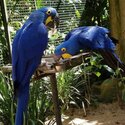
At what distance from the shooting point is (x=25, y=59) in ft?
5.22

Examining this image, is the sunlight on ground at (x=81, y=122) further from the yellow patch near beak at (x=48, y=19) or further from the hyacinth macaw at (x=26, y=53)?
the yellow patch near beak at (x=48, y=19)

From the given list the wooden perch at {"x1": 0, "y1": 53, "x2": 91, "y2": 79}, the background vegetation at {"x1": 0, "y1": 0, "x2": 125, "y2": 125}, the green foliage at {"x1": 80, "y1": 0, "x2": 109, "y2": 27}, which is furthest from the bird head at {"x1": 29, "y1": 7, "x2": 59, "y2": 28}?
the green foliage at {"x1": 80, "y1": 0, "x2": 109, "y2": 27}

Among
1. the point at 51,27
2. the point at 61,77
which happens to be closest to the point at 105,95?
the point at 61,77

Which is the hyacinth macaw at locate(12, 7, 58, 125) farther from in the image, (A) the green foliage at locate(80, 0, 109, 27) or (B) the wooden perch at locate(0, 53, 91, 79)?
(A) the green foliage at locate(80, 0, 109, 27)

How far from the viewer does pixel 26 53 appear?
1585 mm

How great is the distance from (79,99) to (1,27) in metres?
0.96

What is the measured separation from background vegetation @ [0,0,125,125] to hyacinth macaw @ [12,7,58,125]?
1.03 feet

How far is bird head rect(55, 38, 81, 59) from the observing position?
1.89 meters

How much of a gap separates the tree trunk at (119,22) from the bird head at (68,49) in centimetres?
118

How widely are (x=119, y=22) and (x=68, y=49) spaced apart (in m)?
1.34

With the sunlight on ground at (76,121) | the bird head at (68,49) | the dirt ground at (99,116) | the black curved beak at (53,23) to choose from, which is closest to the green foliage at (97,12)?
the dirt ground at (99,116)

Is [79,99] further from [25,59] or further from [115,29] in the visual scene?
[25,59]

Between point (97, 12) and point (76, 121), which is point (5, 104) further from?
point (97, 12)

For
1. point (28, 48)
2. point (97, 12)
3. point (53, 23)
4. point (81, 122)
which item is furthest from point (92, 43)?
point (97, 12)
